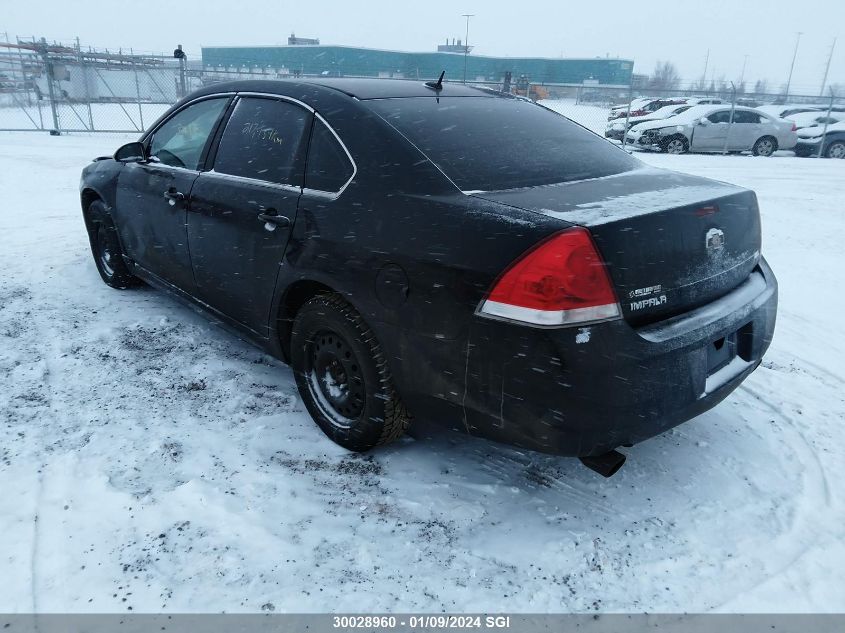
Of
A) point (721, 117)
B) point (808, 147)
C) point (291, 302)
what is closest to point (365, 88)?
point (291, 302)

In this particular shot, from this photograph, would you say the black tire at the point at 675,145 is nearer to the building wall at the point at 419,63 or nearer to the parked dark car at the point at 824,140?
the parked dark car at the point at 824,140

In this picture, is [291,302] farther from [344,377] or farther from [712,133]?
[712,133]

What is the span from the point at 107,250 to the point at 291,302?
8.82 ft

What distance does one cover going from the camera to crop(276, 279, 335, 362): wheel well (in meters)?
2.86

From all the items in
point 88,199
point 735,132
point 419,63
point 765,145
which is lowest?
point 88,199

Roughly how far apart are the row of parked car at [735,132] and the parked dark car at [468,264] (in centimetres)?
1449

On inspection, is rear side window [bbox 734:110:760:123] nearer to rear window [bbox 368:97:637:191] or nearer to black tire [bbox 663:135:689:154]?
black tire [bbox 663:135:689:154]

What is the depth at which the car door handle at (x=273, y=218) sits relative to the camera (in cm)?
287

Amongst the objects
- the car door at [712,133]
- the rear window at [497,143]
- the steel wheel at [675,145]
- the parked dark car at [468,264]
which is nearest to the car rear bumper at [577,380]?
the parked dark car at [468,264]

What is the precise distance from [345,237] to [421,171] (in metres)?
0.43

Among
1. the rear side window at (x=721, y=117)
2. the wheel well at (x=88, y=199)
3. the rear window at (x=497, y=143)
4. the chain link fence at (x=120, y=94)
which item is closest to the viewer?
the rear window at (x=497, y=143)

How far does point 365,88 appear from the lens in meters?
3.09

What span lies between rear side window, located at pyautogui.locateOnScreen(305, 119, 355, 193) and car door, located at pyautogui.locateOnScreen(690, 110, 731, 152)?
16.0m

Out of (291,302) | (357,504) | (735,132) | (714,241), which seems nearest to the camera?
(714,241)
